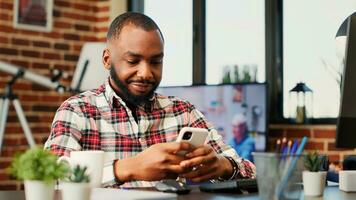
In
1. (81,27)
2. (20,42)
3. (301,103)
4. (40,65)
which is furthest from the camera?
(81,27)

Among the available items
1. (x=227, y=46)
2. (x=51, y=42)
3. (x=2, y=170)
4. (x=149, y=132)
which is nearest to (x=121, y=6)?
(x=51, y=42)

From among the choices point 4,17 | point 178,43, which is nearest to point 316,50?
point 178,43

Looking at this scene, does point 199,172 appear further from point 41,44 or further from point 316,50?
point 41,44

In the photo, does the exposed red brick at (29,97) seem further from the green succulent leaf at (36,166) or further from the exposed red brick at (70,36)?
the green succulent leaf at (36,166)

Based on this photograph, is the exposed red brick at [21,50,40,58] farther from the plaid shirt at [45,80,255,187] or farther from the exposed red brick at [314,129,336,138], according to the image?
the plaid shirt at [45,80,255,187]

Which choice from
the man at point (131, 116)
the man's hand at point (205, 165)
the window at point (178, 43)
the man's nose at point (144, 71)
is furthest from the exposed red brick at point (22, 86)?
the man's hand at point (205, 165)

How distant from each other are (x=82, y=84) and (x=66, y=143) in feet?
8.37

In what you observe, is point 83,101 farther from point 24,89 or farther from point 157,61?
point 24,89

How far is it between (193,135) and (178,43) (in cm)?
294

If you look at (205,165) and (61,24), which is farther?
(61,24)

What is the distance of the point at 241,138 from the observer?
12.8 feet

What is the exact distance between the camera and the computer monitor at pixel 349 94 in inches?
60.3

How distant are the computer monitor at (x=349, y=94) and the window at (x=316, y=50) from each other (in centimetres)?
228

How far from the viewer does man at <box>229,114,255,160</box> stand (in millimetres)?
3871
